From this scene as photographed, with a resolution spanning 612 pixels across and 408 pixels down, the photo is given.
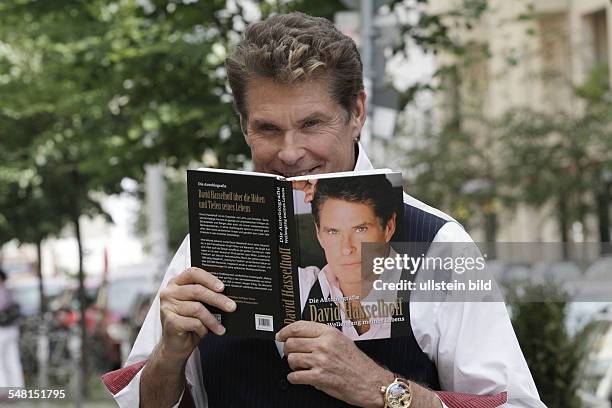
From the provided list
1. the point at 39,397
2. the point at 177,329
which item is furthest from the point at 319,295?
the point at 39,397

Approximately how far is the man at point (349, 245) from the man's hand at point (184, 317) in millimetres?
197

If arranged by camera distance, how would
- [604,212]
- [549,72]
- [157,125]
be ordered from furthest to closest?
[549,72], [604,212], [157,125]

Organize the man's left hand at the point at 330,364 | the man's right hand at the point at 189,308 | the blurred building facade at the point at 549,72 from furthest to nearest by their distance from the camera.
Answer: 1. the blurred building facade at the point at 549,72
2. the man's right hand at the point at 189,308
3. the man's left hand at the point at 330,364

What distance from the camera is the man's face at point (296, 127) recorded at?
2900mm

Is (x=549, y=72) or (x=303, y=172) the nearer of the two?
(x=303, y=172)

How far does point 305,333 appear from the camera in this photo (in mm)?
2658

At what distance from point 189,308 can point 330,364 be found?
0.33 meters

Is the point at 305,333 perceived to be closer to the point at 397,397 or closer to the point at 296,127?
the point at 397,397

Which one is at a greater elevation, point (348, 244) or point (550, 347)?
point (348, 244)

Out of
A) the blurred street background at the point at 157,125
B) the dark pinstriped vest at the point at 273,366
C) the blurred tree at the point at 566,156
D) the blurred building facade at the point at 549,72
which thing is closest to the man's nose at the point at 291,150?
the dark pinstriped vest at the point at 273,366

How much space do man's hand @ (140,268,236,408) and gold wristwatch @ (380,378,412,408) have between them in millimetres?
368

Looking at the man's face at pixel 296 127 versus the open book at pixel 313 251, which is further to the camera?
the man's face at pixel 296 127

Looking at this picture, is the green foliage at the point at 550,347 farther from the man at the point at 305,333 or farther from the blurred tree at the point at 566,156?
the blurred tree at the point at 566,156

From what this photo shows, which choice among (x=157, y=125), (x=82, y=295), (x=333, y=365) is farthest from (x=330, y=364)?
(x=82, y=295)
